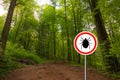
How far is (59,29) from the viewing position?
3738 cm

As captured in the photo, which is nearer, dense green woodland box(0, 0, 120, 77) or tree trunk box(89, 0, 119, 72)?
dense green woodland box(0, 0, 120, 77)

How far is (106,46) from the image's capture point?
12625mm

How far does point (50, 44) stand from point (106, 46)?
35333 millimetres

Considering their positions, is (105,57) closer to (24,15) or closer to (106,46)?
(106,46)

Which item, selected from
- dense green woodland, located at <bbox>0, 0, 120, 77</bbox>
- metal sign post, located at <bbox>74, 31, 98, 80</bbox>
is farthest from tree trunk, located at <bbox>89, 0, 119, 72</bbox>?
metal sign post, located at <bbox>74, 31, 98, 80</bbox>

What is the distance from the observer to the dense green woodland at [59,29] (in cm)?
1237

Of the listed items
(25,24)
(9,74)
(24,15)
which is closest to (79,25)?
(24,15)

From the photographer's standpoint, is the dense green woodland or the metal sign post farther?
the dense green woodland

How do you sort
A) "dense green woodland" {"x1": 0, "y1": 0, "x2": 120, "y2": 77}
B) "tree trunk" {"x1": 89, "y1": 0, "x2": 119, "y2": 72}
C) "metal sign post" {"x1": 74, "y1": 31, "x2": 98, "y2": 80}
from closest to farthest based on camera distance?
"metal sign post" {"x1": 74, "y1": 31, "x2": 98, "y2": 80}, "dense green woodland" {"x1": 0, "y1": 0, "x2": 120, "y2": 77}, "tree trunk" {"x1": 89, "y1": 0, "x2": 119, "y2": 72}

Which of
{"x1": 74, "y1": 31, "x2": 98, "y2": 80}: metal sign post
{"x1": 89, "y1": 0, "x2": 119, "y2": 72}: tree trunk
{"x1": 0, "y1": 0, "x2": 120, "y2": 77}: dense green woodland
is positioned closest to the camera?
{"x1": 74, "y1": 31, "x2": 98, "y2": 80}: metal sign post

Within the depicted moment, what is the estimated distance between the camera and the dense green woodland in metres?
12.4

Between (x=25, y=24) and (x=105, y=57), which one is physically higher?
(x=25, y=24)

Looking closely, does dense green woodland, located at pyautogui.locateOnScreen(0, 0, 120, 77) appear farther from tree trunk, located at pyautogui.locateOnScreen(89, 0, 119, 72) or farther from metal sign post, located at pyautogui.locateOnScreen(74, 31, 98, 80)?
metal sign post, located at pyautogui.locateOnScreen(74, 31, 98, 80)

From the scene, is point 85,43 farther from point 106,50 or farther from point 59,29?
point 59,29
